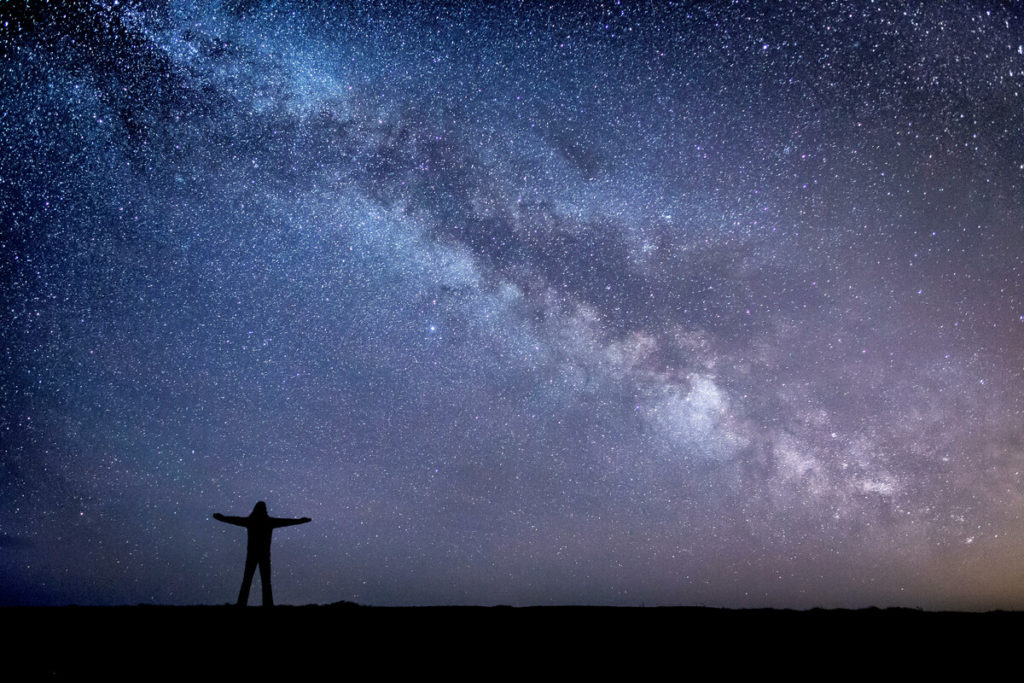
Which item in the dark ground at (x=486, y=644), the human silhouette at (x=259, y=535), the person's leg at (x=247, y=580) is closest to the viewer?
the dark ground at (x=486, y=644)

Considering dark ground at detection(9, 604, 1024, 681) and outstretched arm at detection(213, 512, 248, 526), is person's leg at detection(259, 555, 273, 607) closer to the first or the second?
outstretched arm at detection(213, 512, 248, 526)

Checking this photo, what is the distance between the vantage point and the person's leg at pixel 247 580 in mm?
6574

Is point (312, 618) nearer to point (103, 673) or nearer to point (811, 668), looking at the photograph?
point (103, 673)

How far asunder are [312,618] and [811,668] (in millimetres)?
3893

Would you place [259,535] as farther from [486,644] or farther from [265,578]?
[486,644]

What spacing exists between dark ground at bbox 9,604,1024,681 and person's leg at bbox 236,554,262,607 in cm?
134

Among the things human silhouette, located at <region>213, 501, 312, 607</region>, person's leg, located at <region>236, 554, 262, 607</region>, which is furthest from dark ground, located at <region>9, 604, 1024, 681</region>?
human silhouette, located at <region>213, 501, 312, 607</region>

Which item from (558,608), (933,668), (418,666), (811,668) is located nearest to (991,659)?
(933,668)

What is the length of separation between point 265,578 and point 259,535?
20.7 inches

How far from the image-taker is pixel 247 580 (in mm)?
6805

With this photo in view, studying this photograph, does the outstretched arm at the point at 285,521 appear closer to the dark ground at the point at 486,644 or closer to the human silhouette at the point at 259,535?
the human silhouette at the point at 259,535

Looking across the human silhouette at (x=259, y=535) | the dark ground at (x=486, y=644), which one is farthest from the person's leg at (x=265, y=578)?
the dark ground at (x=486, y=644)

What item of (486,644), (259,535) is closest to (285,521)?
(259,535)

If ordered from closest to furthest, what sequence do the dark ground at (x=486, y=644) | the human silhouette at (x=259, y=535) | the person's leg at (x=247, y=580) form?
the dark ground at (x=486, y=644), the person's leg at (x=247, y=580), the human silhouette at (x=259, y=535)
